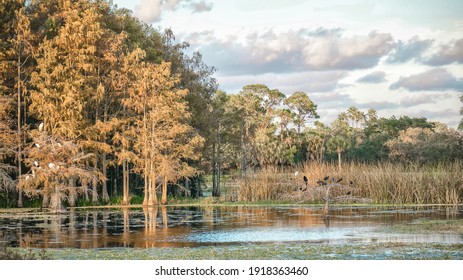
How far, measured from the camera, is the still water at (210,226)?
16.3 meters

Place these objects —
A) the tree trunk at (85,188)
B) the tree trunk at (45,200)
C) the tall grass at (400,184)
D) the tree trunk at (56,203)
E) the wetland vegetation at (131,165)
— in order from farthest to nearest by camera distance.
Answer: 1. the tree trunk at (45,200)
2. the tree trunk at (85,188)
3. the tall grass at (400,184)
4. the tree trunk at (56,203)
5. the wetland vegetation at (131,165)

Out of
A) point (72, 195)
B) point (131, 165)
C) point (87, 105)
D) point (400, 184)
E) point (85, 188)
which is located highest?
point (87, 105)

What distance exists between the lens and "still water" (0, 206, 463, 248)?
16.3m

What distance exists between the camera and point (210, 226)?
65.6 ft

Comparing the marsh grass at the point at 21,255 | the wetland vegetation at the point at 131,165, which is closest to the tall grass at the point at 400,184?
the wetland vegetation at the point at 131,165

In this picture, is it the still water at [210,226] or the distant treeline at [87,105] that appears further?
the distant treeline at [87,105]

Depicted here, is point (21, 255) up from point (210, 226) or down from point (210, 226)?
down

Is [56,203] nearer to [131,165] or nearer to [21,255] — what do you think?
[131,165]

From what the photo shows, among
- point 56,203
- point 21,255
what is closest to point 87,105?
point 56,203

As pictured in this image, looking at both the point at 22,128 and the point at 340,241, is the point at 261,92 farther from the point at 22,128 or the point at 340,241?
the point at 340,241

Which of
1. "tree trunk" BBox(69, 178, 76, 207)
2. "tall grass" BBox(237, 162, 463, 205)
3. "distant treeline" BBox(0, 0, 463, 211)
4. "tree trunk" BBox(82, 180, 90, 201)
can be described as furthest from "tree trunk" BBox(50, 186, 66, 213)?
"tall grass" BBox(237, 162, 463, 205)

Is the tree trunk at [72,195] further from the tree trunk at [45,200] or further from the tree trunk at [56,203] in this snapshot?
the tree trunk at [56,203]
